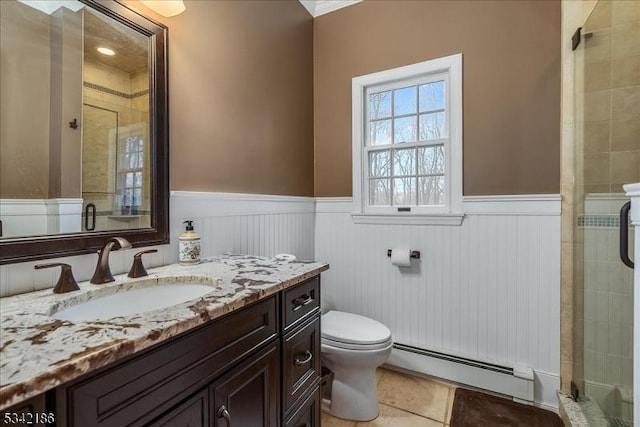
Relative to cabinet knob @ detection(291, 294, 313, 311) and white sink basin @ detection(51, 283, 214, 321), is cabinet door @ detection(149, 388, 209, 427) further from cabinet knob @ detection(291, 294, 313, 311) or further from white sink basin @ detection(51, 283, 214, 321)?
cabinet knob @ detection(291, 294, 313, 311)

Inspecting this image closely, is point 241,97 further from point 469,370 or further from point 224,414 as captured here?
point 469,370

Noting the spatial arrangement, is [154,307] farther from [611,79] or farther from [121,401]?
[611,79]

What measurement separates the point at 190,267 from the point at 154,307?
0.87 ft

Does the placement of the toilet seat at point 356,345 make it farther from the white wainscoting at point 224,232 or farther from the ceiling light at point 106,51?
the ceiling light at point 106,51

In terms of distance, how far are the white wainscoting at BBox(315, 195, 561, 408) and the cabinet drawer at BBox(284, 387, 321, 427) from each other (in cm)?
109

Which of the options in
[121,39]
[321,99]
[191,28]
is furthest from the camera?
[321,99]

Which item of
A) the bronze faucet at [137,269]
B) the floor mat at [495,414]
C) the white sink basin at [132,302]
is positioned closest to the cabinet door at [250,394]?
the white sink basin at [132,302]

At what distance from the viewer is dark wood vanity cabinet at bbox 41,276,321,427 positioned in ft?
2.00

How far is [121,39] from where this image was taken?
127 centimetres

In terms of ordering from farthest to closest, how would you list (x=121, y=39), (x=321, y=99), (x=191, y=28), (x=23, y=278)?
(x=321, y=99), (x=191, y=28), (x=121, y=39), (x=23, y=278)

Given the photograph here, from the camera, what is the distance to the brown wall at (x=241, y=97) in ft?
5.01

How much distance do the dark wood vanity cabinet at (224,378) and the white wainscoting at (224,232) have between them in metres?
0.62

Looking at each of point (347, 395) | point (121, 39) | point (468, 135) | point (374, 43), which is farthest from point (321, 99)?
point (347, 395)

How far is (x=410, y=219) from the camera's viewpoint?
7.34 ft
